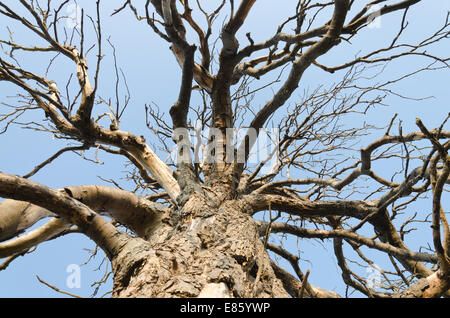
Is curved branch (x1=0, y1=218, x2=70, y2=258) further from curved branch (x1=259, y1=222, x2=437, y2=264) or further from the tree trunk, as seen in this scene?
curved branch (x1=259, y1=222, x2=437, y2=264)

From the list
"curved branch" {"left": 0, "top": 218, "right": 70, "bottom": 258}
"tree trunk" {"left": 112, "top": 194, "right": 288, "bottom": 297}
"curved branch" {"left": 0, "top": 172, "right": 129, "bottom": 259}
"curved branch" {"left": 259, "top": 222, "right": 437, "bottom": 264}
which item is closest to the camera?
"tree trunk" {"left": 112, "top": 194, "right": 288, "bottom": 297}

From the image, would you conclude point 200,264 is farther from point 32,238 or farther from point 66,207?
point 32,238

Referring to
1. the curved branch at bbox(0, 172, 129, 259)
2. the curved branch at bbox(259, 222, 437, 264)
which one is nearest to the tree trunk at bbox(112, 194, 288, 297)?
the curved branch at bbox(0, 172, 129, 259)

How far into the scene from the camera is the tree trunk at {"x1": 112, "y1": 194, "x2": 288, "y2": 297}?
126cm

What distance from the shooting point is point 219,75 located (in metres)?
3.24

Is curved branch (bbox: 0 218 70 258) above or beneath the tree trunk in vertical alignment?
above

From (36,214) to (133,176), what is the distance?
2437mm

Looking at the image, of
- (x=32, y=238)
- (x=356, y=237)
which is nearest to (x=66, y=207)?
(x=32, y=238)

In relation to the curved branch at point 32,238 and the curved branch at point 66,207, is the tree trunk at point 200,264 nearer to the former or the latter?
the curved branch at point 66,207

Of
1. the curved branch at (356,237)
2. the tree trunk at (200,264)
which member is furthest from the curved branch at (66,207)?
the curved branch at (356,237)

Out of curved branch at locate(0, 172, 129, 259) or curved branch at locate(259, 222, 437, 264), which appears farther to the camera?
curved branch at locate(259, 222, 437, 264)

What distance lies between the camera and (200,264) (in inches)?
57.7
